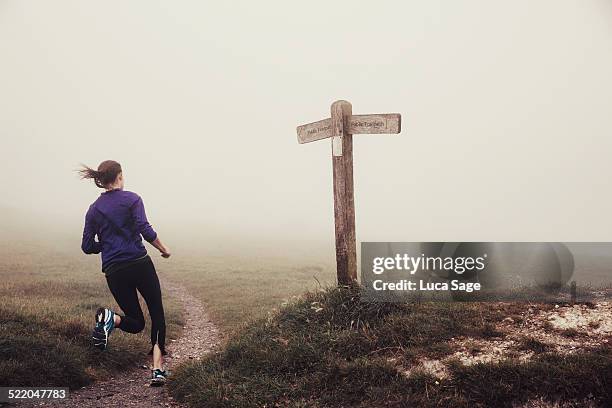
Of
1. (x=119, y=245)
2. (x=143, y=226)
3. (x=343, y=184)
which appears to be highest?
(x=343, y=184)

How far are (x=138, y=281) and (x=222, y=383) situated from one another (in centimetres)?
208

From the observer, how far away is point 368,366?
20.3ft

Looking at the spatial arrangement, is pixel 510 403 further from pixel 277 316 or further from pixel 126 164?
pixel 126 164

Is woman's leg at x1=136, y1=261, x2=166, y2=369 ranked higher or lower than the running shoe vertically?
higher

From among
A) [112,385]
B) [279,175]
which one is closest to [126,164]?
[279,175]

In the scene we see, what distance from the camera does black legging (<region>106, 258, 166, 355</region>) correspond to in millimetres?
6750

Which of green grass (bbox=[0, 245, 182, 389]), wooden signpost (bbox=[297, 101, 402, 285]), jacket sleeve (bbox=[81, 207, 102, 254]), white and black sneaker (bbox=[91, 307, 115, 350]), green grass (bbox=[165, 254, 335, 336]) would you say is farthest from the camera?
green grass (bbox=[165, 254, 335, 336])

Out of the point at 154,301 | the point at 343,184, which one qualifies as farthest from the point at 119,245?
the point at 343,184

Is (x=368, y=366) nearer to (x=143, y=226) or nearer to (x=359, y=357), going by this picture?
(x=359, y=357)

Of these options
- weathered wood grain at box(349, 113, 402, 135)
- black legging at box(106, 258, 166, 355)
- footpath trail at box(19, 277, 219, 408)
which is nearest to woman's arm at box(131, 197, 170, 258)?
black legging at box(106, 258, 166, 355)

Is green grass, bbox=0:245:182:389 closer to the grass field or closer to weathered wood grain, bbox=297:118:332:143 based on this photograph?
the grass field

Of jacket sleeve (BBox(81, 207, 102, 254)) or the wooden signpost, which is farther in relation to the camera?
the wooden signpost

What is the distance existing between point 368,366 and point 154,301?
3.53 metres

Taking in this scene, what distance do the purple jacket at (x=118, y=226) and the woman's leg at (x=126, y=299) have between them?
0.80ft
